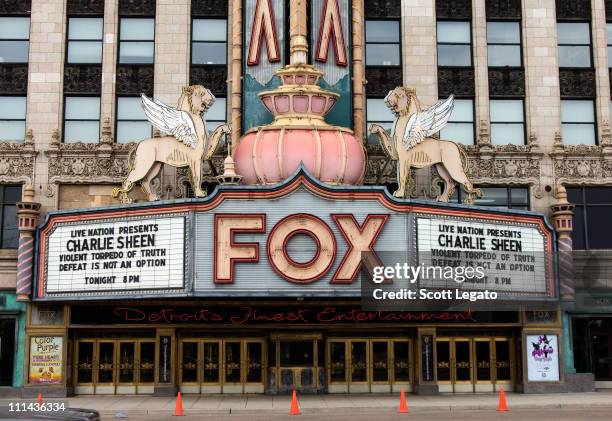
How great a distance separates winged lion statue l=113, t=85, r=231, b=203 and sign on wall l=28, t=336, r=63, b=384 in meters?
6.65

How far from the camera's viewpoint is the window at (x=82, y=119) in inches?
1437

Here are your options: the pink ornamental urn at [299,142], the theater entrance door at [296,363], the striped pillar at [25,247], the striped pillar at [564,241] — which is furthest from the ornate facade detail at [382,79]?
the striped pillar at [25,247]

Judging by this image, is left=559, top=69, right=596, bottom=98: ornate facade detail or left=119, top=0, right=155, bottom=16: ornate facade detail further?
left=559, top=69, right=596, bottom=98: ornate facade detail

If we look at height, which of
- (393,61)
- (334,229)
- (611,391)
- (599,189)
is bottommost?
(611,391)

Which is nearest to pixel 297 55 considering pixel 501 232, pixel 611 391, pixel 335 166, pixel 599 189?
pixel 335 166

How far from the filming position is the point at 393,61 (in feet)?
124

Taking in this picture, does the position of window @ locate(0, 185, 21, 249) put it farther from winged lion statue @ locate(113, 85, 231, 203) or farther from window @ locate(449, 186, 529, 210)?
window @ locate(449, 186, 529, 210)

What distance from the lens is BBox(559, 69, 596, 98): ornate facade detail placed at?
3753 centimetres

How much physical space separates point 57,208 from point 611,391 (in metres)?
23.5

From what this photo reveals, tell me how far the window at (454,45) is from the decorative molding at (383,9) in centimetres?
198

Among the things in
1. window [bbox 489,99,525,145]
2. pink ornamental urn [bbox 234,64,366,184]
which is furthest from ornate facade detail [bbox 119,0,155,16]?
window [bbox 489,99,525,145]

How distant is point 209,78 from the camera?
3697 cm

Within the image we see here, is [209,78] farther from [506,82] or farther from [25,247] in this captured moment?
[506,82]

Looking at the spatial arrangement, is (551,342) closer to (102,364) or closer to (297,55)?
(297,55)
